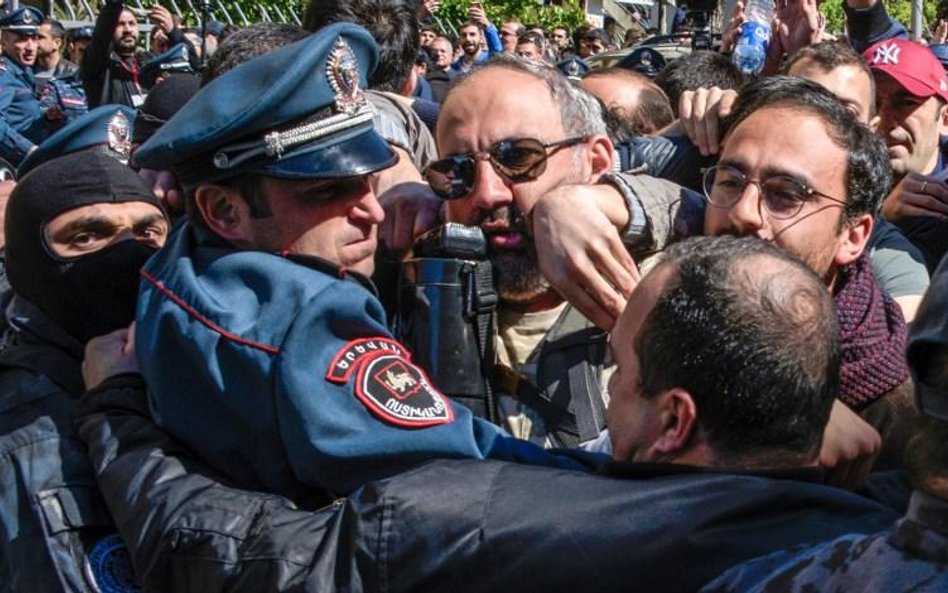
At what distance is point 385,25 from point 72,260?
7.69ft

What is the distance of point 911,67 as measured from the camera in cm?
398

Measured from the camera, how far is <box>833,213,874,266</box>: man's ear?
8.46ft

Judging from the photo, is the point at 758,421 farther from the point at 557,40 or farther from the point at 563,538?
the point at 557,40

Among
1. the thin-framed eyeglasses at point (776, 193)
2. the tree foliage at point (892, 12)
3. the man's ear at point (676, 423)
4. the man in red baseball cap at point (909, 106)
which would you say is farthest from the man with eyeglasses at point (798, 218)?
the tree foliage at point (892, 12)

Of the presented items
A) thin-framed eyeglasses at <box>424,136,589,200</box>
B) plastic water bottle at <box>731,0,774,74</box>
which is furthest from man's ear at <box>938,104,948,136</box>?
thin-framed eyeglasses at <box>424,136,589,200</box>

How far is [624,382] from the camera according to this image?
192cm

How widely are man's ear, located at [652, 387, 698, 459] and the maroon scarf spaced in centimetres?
68

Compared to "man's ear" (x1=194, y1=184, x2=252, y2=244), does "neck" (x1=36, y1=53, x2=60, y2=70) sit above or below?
below

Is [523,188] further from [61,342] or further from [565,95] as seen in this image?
[61,342]

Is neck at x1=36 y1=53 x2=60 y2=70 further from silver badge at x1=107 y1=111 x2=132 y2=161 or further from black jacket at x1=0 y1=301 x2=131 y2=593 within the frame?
black jacket at x1=0 y1=301 x2=131 y2=593

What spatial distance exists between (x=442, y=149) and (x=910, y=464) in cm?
171

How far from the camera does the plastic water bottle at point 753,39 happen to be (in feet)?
15.3

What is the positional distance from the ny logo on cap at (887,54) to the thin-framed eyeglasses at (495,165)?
1762 mm

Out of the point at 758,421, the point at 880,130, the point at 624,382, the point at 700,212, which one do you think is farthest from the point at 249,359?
the point at 880,130
